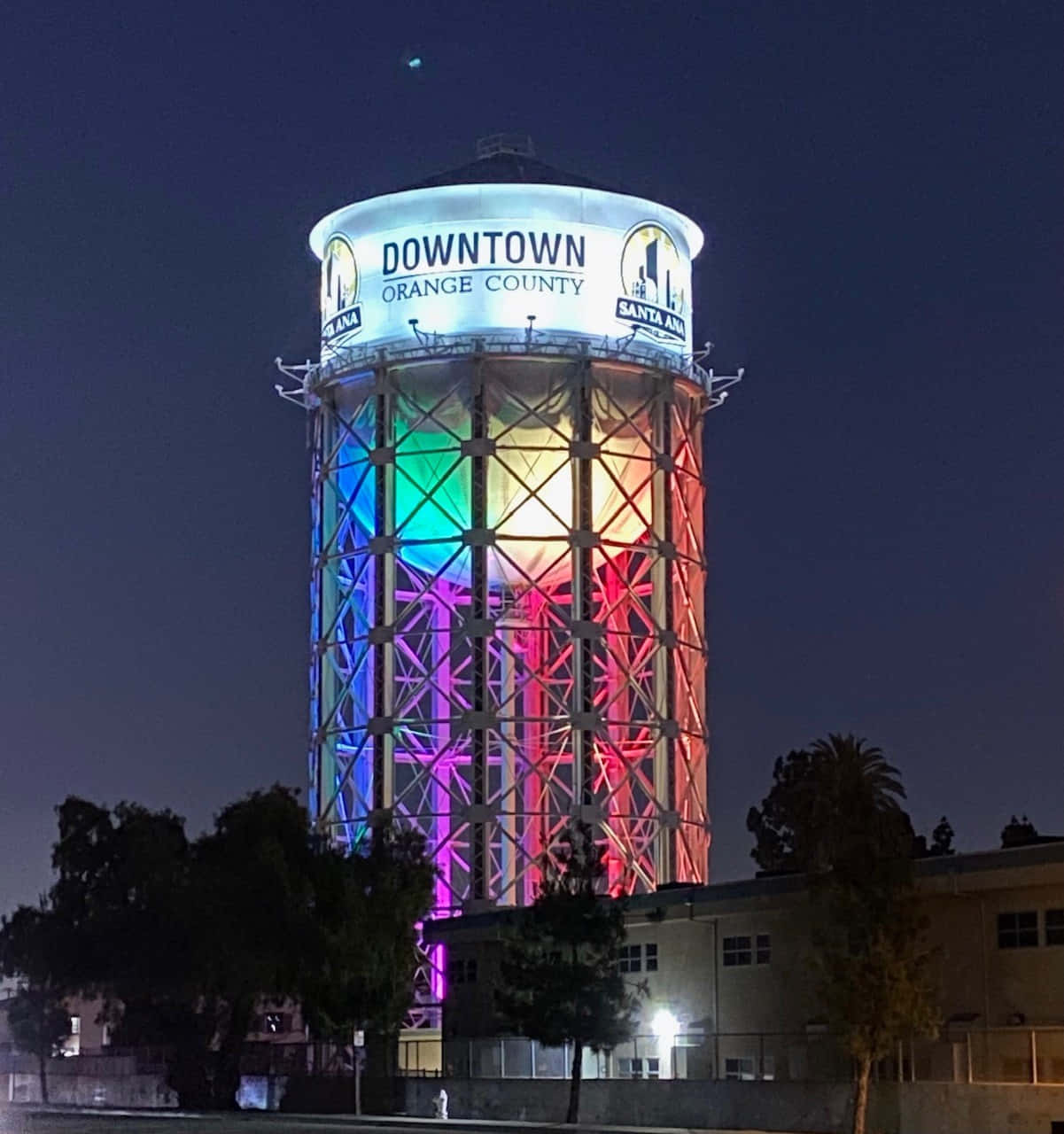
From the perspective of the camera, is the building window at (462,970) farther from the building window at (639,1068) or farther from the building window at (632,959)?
the building window at (639,1068)

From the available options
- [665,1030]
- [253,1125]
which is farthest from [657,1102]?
[253,1125]

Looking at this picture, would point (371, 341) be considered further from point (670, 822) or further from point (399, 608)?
point (670, 822)

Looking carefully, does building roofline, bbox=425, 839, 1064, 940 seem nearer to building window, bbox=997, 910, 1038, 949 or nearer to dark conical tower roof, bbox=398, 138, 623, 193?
building window, bbox=997, 910, 1038, 949

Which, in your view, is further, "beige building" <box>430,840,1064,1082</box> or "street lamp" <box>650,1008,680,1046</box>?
"street lamp" <box>650,1008,680,1046</box>

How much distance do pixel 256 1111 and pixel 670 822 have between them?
30849 mm

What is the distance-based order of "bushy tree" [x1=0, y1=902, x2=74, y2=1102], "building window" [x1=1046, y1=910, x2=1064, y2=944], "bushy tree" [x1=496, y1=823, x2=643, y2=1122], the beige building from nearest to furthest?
"building window" [x1=1046, y1=910, x2=1064, y2=944], the beige building, "bushy tree" [x1=496, y1=823, x2=643, y2=1122], "bushy tree" [x1=0, y1=902, x2=74, y2=1102]

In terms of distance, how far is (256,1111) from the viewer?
7738 centimetres

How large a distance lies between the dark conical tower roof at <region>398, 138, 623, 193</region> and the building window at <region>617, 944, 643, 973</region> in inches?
1580

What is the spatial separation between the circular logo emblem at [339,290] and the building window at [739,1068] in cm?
4514

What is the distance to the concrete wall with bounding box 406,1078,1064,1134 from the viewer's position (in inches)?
2188

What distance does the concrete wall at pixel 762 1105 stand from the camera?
55.6 metres

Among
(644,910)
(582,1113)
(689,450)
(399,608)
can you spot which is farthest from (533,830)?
(582,1113)

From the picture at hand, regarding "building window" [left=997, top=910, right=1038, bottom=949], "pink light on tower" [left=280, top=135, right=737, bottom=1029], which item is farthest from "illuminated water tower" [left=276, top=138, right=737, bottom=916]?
"building window" [left=997, top=910, right=1038, bottom=949]

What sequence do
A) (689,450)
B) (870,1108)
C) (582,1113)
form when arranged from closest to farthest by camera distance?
(870,1108)
(582,1113)
(689,450)
